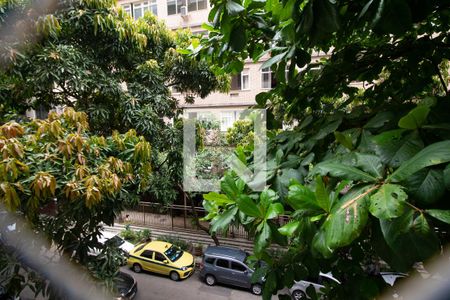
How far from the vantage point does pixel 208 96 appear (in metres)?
10.1

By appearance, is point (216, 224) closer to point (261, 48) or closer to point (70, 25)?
point (261, 48)

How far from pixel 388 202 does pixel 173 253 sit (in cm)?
784

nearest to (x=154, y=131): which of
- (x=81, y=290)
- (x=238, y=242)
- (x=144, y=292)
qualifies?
(x=81, y=290)

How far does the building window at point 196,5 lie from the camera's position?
9.59m

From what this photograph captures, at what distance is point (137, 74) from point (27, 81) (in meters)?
→ 1.74

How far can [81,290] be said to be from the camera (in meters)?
3.07

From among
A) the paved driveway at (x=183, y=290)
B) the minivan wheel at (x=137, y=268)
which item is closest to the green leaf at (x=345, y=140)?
the paved driveway at (x=183, y=290)

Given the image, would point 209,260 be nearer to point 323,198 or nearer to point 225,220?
point 225,220

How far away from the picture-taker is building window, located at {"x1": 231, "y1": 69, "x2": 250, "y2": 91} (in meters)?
10.0

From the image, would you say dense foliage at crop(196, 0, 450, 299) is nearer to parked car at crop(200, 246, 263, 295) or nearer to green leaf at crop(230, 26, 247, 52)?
green leaf at crop(230, 26, 247, 52)

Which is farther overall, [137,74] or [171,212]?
[171,212]

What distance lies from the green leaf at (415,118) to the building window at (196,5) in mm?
10169

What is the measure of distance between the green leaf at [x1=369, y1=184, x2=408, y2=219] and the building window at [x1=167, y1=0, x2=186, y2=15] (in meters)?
10.8

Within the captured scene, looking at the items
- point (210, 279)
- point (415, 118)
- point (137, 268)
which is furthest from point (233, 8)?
point (137, 268)
